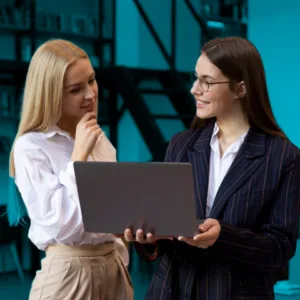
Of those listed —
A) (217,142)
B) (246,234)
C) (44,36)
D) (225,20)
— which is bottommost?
(246,234)

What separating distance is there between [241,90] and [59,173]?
57cm

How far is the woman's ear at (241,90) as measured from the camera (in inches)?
71.1

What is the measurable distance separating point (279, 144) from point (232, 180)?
0.16m

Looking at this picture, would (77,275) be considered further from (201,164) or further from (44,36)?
(44,36)

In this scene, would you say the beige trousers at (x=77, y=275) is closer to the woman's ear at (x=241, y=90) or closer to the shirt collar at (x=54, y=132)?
the shirt collar at (x=54, y=132)

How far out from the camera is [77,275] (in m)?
1.96

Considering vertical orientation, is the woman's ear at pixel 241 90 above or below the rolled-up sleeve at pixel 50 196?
above

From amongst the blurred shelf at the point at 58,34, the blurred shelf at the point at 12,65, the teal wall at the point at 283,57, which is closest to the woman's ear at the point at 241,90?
the teal wall at the point at 283,57

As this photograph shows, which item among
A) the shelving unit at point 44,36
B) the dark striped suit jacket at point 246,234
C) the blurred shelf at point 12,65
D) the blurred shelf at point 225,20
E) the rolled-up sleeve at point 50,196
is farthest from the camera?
the blurred shelf at point 225,20

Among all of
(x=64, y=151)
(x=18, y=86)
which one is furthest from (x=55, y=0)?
(x=64, y=151)

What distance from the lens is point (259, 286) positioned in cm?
178

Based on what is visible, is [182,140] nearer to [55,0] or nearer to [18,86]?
[18,86]

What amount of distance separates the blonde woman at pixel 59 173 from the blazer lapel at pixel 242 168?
1.28 ft

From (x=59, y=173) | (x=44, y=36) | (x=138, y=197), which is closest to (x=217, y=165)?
(x=138, y=197)
